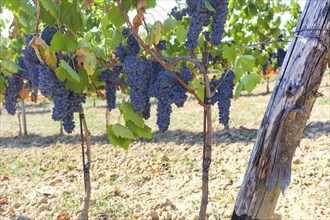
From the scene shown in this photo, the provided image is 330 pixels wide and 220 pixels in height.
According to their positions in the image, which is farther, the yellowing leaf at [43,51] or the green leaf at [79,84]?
the green leaf at [79,84]

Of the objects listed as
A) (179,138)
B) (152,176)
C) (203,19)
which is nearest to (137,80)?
(203,19)

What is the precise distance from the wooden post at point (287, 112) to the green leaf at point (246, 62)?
0.34 m

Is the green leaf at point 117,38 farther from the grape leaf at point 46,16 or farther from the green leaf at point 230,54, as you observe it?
the green leaf at point 230,54

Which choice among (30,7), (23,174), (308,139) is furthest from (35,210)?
(308,139)

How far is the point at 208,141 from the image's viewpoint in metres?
2.45

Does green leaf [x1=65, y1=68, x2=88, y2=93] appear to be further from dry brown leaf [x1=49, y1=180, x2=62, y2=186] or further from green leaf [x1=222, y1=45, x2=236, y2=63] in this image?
dry brown leaf [x1=49, y1=180, x2=62, y2=186]

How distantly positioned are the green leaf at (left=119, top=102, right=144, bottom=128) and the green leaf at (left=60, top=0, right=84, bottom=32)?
54cm

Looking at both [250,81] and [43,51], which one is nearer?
[43,51]

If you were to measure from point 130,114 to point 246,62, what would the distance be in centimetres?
78

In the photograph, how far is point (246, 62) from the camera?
97.1 inches

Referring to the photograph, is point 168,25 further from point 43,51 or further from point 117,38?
point 43,51

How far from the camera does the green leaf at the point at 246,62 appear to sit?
95.9 inches

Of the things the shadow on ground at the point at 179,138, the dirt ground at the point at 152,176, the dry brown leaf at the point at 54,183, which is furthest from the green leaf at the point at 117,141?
the shadow on ground at the point at 179,138

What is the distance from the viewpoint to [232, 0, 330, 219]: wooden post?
1.99 m
